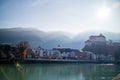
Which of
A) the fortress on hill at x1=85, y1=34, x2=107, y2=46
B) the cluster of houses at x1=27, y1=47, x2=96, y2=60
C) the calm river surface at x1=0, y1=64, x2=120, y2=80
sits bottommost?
the calm river surface at x1=0, y1=64, x2=120, y2=80

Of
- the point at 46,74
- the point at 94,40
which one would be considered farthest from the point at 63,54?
the point at 46,74

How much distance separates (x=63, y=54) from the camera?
9906 mm

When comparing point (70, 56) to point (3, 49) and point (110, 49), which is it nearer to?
point (110, 49)

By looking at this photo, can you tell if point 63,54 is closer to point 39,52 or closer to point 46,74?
point 39,52

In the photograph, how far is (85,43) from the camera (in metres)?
8.30

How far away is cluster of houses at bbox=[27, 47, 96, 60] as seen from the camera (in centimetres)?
874

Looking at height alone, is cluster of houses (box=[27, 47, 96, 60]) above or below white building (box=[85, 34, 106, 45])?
below

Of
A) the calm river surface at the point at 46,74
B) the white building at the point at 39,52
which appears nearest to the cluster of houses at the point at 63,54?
the white building at the point at 39,52

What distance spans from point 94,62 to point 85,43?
1291 mm

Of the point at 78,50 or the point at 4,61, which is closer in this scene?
the point at 4,61

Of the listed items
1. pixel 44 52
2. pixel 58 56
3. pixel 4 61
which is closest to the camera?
pixel 4 61

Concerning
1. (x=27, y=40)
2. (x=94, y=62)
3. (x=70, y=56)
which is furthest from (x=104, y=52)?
(x=27, y=40)

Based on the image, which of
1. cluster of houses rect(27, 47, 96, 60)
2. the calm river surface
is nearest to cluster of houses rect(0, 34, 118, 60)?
cluster of houses rect(27, 47, 96, 60)

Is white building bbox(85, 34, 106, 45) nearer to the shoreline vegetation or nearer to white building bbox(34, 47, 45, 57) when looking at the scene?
the shoreline vegetation
